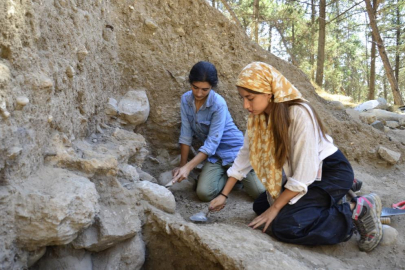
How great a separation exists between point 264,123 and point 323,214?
636 millimetres

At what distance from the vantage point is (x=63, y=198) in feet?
4.63

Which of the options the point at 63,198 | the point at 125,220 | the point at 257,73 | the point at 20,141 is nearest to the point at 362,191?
the point at 257,73

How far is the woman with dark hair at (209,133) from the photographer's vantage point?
2574mm

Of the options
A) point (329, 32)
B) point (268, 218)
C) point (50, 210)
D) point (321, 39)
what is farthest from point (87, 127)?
point (329, 32)

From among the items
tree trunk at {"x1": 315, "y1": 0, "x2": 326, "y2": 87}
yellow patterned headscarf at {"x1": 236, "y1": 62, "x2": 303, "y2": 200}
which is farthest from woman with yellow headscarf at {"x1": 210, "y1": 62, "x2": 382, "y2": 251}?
tree trunk at {"x1": 315, "y1": 0, "x2": 326, "y2": 87}

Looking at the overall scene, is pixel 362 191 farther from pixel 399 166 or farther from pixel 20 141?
pixel 20 141

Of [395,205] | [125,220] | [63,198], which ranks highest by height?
[63,198]

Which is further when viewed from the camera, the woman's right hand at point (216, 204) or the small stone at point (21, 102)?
the woman's right hand at point (216, 204)

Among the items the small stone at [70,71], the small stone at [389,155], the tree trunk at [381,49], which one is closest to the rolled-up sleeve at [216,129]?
the small stone at [70,71]

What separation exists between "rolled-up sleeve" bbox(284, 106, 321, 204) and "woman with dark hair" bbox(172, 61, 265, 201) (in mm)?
922

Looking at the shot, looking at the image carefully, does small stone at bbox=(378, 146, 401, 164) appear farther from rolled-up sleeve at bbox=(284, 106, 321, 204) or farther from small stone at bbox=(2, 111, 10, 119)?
small stone at bbox=(2, 111, 10, 119)

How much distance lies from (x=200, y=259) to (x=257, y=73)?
101 cm

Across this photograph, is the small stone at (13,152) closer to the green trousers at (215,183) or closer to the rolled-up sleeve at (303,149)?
the rolled-up sleeve at (303,149)

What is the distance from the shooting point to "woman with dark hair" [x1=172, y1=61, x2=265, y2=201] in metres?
2.57
